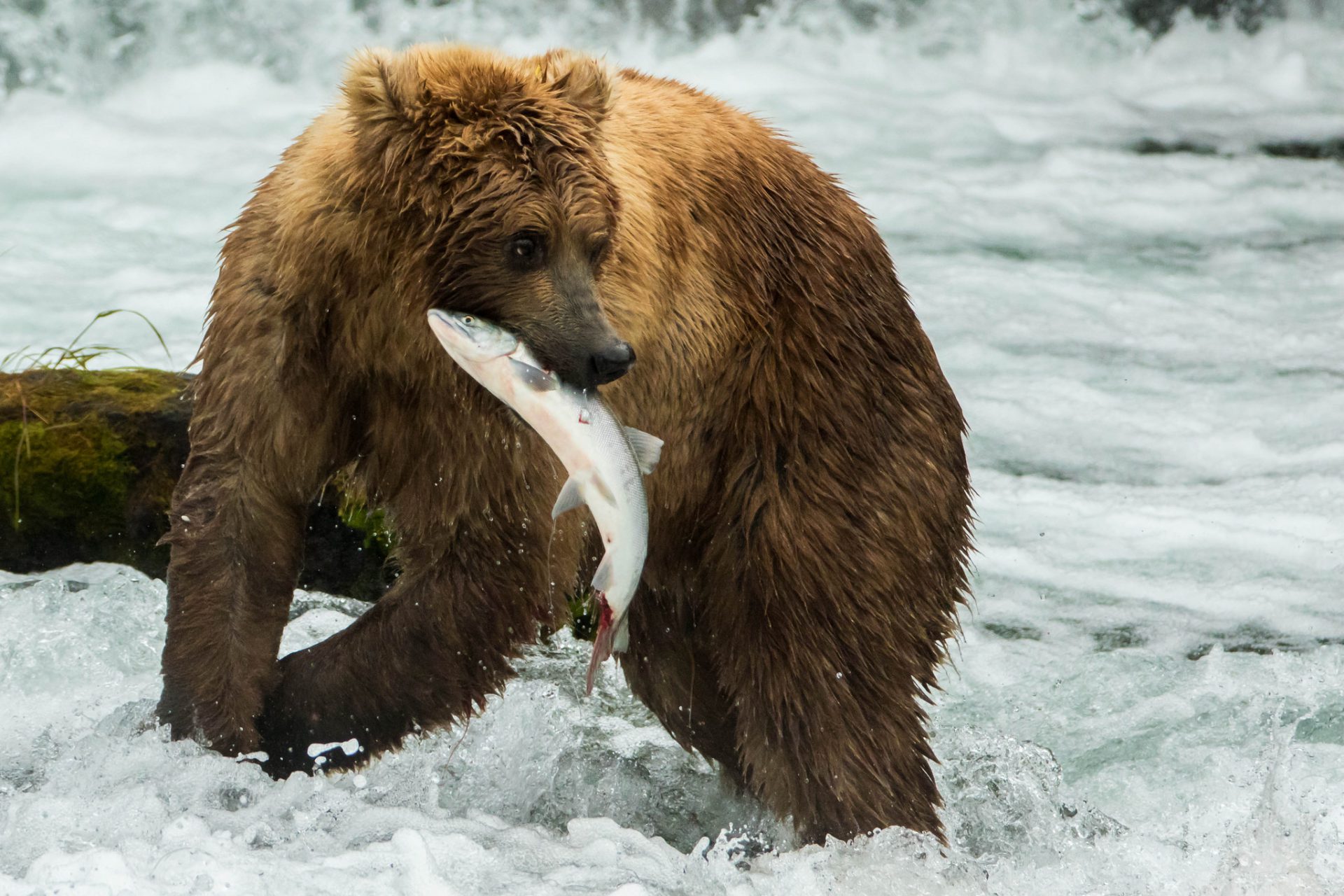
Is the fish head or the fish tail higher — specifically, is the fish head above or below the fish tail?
above

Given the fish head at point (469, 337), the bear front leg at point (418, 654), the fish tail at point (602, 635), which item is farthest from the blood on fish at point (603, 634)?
the bear front leg at point (418, 654)

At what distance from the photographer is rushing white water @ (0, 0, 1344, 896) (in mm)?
4410

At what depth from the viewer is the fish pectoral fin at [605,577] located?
3521 mm

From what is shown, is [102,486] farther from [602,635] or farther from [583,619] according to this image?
[602,635]

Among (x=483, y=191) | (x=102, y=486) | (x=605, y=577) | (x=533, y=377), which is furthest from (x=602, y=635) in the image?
(x=102, y=486)

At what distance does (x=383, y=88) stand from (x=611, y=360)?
83cm

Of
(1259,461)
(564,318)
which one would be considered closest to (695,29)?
(1259,461)

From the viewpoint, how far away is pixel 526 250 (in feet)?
12.2

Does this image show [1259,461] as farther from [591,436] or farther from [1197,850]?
[591,436]

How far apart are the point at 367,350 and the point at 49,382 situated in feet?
8.65

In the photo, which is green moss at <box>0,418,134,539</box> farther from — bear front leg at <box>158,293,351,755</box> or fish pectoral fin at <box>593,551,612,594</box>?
fish pectoral fin at <box>593,551,612,594</box>

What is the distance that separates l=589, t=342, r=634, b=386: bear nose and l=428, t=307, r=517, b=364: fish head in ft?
0.59

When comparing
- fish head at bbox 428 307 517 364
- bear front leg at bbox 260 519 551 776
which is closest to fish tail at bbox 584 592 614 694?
fish head at bbox 428 307 517 364

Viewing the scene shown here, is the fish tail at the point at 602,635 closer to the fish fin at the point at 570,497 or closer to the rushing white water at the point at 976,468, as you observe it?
the fish fin at the point at 570,497
